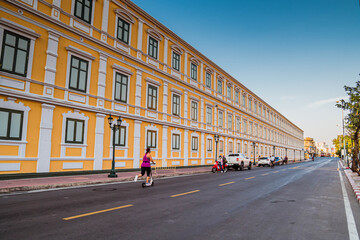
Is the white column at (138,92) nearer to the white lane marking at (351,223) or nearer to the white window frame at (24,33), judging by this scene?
the white window frame at (24,33)

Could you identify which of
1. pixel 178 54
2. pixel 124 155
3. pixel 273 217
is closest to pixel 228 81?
pixel 178 54

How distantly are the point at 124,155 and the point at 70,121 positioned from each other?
5284 millimetres

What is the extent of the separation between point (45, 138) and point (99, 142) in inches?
154

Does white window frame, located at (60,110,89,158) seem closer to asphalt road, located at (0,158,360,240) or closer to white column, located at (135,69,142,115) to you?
white column, located at (135,69,142,115)

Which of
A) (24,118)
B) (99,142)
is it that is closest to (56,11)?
(24,118)

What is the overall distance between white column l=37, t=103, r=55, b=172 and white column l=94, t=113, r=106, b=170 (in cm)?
338

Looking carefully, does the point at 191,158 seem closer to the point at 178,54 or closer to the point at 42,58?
the point at 178,54

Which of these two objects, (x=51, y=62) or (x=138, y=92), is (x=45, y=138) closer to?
(x=51, y=62)

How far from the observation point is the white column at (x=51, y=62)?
15055mm

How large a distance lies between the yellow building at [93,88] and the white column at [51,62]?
0.06 m

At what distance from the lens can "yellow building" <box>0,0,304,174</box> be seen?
13750 mm

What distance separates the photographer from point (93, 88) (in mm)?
17922

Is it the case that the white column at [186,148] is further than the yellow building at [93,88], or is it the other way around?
the white column at [186,148]

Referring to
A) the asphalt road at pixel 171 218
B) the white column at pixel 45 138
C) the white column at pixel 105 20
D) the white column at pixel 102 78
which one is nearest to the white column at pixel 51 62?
the white column at pixel 45 138
